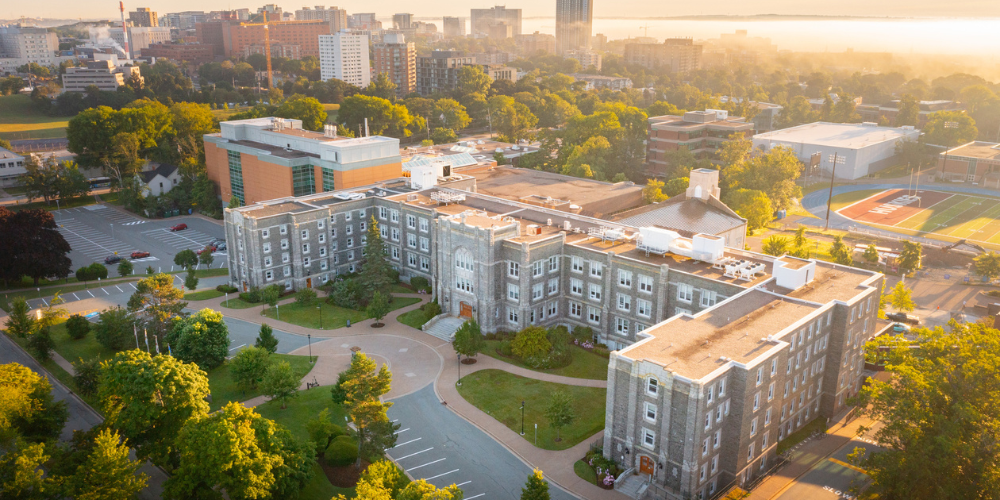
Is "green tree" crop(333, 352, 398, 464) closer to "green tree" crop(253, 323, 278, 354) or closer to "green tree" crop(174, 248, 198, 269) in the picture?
"green tree" crop(253, 323, 278, 354)

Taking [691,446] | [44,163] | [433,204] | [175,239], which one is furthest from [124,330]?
[44,163]

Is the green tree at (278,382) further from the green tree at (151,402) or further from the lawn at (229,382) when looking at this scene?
the green tree at (151,402)

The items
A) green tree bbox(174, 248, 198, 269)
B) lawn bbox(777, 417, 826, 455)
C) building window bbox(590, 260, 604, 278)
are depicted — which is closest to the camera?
lawn bbox(777, 417, 826, 455)

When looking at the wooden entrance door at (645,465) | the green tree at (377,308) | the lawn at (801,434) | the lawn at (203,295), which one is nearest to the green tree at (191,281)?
the lawn at (203,295)

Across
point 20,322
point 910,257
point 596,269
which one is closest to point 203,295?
point 20,322

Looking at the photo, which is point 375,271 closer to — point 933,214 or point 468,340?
point 468,340

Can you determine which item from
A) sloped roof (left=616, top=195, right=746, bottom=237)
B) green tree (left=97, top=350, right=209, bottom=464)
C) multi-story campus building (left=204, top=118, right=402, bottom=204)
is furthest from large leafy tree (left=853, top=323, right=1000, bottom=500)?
multi-story campus building (left=204, top=118, right=402, bottom=204)
